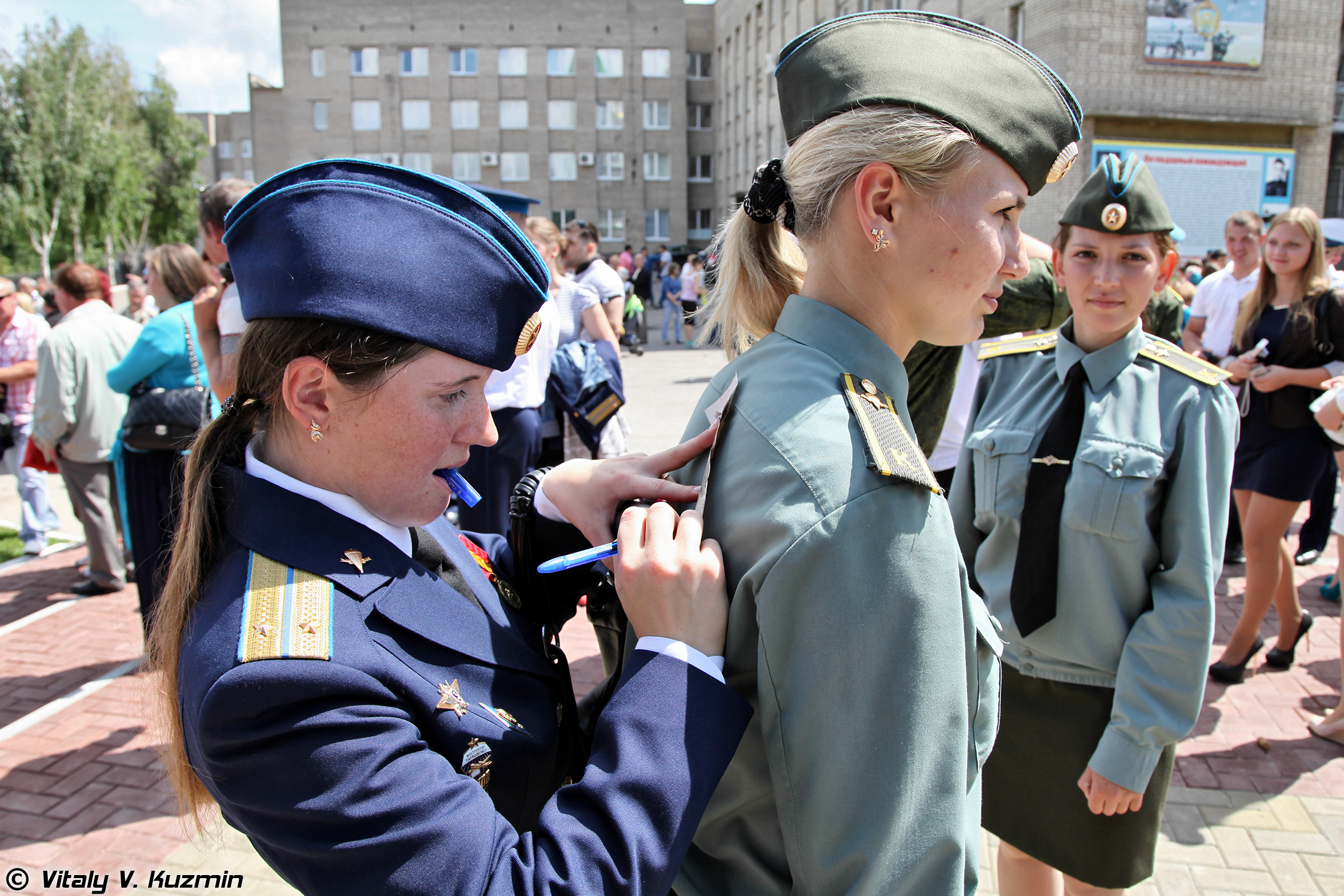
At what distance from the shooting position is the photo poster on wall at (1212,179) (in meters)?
19.4

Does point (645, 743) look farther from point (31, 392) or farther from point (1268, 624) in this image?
point (31, 392)

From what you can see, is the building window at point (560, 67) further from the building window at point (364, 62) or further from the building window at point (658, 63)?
the building window at point (364, 62)

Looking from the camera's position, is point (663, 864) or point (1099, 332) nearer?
point (663, 864)

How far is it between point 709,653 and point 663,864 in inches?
10.5

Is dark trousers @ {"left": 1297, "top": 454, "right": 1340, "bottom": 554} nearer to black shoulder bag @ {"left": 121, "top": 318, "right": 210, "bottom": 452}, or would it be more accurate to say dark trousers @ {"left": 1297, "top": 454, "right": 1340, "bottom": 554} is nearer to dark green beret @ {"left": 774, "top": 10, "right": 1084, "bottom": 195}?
dark green beret @ {"left": 774, "top": 10, "right": 1084, "bottom": 195}

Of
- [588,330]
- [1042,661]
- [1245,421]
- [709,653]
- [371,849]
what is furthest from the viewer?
[588,330]

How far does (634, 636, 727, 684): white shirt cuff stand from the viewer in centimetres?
112

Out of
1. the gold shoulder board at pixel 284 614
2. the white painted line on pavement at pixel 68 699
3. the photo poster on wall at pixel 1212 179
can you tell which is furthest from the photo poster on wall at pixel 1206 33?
the gold shoulder board at pixel 284 614

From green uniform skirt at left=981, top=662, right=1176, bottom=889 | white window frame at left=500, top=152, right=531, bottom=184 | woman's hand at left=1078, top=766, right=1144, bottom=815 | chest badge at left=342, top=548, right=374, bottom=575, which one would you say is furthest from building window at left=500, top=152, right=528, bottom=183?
chest badge at left=342, top=548, right=374, bottom=575

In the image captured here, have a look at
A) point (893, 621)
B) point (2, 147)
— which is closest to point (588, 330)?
point (893, 621)

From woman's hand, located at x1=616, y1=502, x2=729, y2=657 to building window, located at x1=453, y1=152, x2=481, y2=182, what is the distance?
47.5m

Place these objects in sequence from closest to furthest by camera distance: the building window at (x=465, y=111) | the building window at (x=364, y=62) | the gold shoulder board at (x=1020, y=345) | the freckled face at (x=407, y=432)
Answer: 1. the freckled face at (x=407, y=432)
2. the gold shoulder board at (x=1020, y=345)
3. the building window at (x=364, y=62)
4. the building window at (x=465, y=111)

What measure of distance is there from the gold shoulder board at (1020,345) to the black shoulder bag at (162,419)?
3.53 meters

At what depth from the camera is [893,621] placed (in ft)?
3.40
